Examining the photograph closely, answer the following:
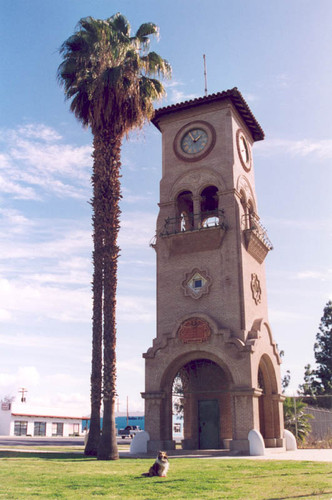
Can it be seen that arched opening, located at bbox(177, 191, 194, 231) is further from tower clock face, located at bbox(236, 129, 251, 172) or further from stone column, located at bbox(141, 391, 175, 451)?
stone column, located at bbox(141, 391, 175, 451)

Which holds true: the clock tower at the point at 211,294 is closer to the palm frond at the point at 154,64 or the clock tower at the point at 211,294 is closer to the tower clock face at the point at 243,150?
the tower clock face at the point at 243,150

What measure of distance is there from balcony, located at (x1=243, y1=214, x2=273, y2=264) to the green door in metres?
9.69

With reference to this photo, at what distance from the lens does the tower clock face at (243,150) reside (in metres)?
35.7

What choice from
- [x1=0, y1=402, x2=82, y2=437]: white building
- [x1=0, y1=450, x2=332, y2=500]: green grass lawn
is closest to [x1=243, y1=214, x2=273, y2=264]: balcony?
[x1=0, y1=450, x2=332, y2=500]: green grass lawn

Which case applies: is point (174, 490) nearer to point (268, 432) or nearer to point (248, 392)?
point (248, 392)

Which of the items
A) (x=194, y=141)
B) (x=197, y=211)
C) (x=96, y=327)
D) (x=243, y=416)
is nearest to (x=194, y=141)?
(x=194, y=141)

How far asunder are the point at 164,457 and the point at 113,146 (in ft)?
55.4

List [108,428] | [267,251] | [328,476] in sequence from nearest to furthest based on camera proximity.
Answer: [328,476], [108,428], [267,251]

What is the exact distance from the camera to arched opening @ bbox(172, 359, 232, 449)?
103 ft

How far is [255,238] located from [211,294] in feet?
15.8

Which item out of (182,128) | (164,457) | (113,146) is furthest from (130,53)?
(164,457)

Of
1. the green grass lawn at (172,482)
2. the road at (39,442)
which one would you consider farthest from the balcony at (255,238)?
the road at (39,442)

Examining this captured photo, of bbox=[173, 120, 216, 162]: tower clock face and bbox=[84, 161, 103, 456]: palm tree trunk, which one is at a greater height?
bbox=[173, 120, 216, 162]: tower clock face

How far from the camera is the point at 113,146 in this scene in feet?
89.8
